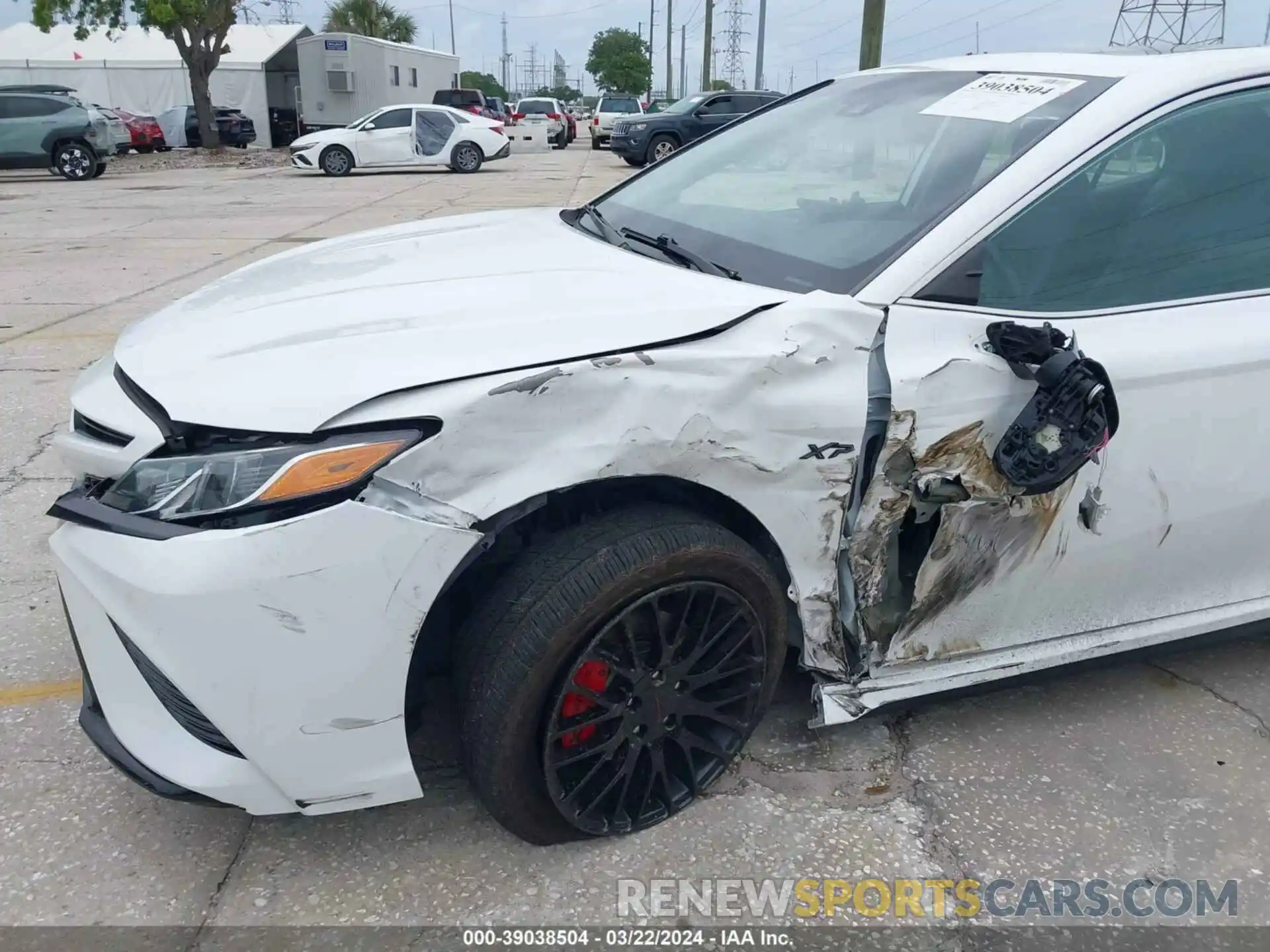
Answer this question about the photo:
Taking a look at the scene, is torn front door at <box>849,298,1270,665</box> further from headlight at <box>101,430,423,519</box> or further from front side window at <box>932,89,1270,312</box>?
headlight at <box>101,430,423,519</box>

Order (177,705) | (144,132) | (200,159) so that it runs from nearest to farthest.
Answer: (177,705) < (200,159) < (144,132)

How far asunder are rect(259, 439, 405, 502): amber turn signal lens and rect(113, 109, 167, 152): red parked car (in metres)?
30.4

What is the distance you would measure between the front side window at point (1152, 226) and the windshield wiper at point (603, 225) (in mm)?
955

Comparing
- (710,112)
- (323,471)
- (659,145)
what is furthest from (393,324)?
(710,112)

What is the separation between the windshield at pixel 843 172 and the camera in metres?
2.25

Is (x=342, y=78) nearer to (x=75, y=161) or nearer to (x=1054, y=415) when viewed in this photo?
(x=75, y=161)

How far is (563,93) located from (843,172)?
384ft

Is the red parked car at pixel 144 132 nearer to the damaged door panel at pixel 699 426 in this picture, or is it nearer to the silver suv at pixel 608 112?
the silver suv at pixel 608 112

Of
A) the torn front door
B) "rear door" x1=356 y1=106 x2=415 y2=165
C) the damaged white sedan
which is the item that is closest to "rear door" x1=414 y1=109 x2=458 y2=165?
"rear door" x1=356 y1=106 x2=415 y2=165

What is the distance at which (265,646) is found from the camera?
170 centimetres

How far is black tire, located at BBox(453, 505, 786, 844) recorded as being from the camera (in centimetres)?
187

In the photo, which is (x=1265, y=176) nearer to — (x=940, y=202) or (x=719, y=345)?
(x=940, y=202)

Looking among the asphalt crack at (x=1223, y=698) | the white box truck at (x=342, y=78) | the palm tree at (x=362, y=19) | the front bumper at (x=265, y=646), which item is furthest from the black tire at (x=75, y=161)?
the palm tree at (x=362, y=19)

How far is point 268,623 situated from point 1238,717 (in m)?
2.54
